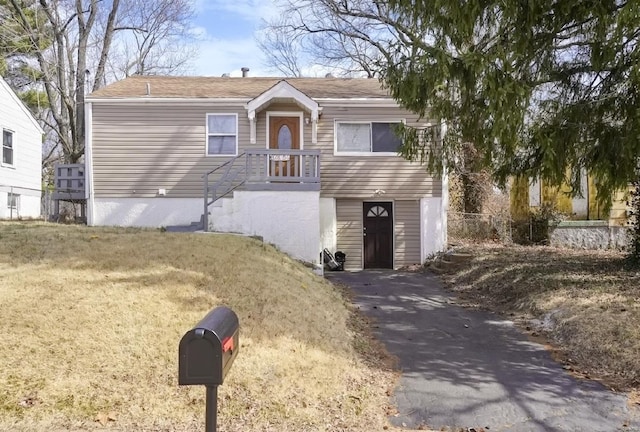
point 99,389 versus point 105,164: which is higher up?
point 105,164

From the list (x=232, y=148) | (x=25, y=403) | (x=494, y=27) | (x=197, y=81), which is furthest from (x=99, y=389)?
(x=197, y=81)

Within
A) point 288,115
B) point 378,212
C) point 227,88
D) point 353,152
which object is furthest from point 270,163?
point 378,212

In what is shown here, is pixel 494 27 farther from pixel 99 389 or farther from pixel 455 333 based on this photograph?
pixel 99 389

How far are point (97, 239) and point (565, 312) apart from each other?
8.23 m

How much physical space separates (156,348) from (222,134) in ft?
34.8

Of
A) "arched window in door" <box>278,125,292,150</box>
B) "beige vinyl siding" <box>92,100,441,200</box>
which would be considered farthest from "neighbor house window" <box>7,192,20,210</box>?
"arched window in door" <box>278,125,292,150</box>

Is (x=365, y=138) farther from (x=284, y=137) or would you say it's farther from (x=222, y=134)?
(x=222, y=134)

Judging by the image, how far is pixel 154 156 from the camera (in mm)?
15398

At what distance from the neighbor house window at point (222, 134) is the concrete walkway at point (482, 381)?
25.3 feet

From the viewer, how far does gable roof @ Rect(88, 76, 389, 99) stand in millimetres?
15656

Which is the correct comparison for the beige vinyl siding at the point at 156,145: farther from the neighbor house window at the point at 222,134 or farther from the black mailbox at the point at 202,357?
the black mailbox at the point at 202,357

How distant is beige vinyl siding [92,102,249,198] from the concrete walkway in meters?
7.92

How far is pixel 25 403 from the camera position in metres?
4.81

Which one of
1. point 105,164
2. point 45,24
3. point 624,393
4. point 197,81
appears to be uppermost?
point 45,24
